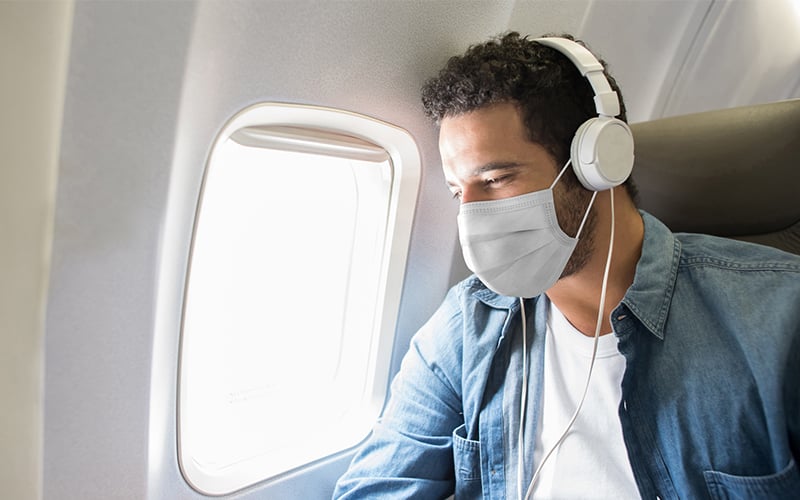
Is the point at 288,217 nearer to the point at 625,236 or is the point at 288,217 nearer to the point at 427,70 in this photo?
the point at 427,70

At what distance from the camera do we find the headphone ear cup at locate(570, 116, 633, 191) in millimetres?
1080

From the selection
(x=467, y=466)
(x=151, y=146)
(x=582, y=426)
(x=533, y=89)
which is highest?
(x=533, y=89)

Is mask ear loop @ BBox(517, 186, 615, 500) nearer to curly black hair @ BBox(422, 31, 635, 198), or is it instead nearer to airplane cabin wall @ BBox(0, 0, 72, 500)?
curly black hair @ BBox(422, 31, 635, 198)

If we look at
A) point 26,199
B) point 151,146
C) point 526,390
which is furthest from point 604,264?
point 26,199

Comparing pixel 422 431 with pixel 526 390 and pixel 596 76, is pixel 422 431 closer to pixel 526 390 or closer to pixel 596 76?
pixel 526 390

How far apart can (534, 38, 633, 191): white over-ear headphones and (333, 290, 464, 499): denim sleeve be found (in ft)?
1.54

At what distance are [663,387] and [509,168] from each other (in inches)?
20.5

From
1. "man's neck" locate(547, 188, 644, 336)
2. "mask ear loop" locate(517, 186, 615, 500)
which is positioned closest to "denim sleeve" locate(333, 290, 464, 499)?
"mask ear loop" locate(517, 186, 615, 500)

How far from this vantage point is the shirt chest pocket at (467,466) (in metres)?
1.29

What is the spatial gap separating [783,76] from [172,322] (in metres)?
2.76

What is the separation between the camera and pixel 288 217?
4.80ft

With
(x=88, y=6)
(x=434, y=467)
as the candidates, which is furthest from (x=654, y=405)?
(x=88, y=6)

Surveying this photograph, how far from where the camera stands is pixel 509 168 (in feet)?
3.78

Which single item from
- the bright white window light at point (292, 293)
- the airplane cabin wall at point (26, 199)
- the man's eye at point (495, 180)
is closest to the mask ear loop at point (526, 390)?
the man's eye at point (495, 180)
